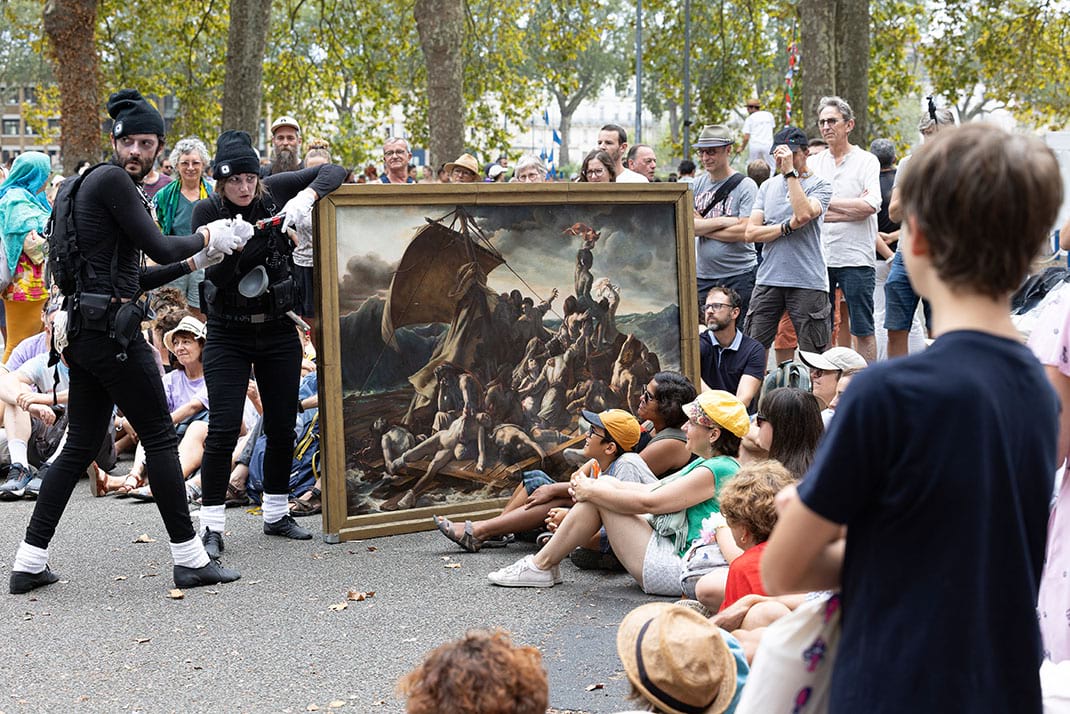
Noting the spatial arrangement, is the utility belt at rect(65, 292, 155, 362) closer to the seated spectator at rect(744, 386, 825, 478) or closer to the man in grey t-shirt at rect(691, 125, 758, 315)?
the seated spectator at rect(744, 386, 825, 478)

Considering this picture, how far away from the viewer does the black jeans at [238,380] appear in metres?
6.91

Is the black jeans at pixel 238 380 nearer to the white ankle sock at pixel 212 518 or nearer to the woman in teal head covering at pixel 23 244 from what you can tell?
the white ankle sock at pixel 212 518

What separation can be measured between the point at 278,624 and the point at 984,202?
14.5ft

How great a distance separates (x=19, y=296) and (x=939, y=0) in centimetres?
2078

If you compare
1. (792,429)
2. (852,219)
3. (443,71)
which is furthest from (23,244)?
(443,71)

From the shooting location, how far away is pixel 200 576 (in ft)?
20.8

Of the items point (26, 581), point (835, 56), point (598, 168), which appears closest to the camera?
point (26, 581)

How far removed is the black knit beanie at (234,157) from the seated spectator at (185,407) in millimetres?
2297

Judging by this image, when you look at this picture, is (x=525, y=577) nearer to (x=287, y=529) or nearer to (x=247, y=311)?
(x=287, y=529)

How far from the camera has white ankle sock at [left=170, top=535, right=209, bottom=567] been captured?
634cm

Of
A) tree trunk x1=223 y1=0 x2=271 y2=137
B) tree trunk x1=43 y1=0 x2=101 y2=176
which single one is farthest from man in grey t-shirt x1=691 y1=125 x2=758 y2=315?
tree trunk x1=223 y1=0 x2=271 y2=137

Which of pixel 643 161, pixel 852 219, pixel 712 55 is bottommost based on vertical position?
pixel 852 219

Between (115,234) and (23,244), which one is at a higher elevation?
(23,244)

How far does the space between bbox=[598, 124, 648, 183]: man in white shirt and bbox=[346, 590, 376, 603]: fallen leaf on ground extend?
472cm
